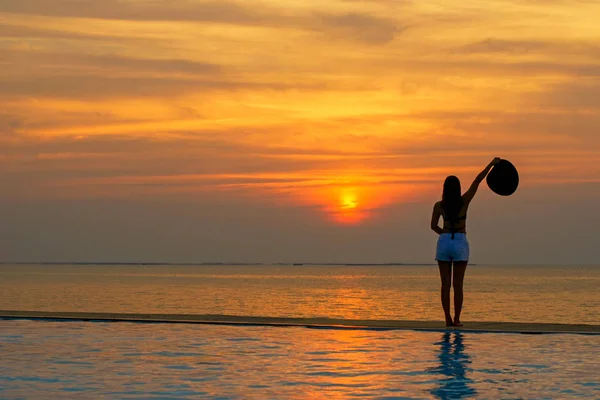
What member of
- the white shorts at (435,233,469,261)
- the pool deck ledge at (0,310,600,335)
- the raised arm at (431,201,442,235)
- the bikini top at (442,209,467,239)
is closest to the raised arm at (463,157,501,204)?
the bikini top at (442,209,467,239)

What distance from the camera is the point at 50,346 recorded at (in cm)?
1230

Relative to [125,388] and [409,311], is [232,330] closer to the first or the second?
[125,388]

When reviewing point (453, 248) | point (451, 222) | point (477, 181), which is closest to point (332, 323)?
point (453, 248)

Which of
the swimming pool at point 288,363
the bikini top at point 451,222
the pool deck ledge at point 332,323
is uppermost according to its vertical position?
the bikini top at point 451,222

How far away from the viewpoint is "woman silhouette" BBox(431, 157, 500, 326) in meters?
14.9

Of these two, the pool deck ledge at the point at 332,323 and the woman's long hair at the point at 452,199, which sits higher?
the woman's long hair at the point at 452,199

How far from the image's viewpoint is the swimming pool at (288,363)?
8.81 m

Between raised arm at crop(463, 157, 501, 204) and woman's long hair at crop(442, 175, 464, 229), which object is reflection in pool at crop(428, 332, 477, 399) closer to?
woman's long hair at crop(442, 175, 464, 229)

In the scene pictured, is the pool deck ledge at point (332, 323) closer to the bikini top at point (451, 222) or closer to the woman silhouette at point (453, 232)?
the woman silhouette at point (453, 232)

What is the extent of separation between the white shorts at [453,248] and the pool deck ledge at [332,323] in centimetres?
99

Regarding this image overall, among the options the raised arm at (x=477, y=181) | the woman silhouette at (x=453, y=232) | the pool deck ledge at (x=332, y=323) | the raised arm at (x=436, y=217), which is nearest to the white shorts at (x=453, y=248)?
the woman silhouette at (x=453, y=232)

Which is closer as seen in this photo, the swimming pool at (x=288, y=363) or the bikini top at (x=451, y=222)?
the swimming pool at (x=288, y=363)

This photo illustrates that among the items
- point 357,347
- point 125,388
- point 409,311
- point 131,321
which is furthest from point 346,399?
point 409,311

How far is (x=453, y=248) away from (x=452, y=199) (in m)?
0.74
